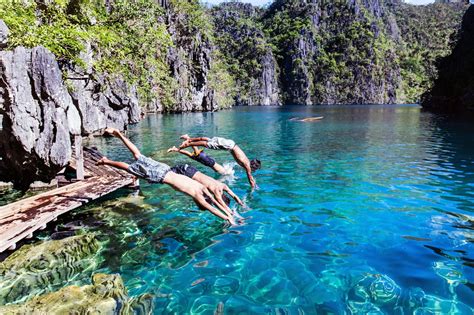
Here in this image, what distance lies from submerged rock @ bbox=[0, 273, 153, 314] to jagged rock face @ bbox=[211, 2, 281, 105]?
14956 centimetres

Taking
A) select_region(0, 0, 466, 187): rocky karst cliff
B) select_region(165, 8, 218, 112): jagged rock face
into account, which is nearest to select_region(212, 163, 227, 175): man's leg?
select_region(0, 0, 466, 187): rocky karst cliff

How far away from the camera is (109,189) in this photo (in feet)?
34.3

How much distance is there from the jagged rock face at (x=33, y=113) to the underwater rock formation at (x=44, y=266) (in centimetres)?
410

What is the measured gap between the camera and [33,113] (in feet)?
31.9

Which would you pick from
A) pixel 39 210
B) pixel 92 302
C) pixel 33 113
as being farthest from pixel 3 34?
pixel 92 302

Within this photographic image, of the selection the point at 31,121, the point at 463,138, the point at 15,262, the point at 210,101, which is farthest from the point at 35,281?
the point at 210,101

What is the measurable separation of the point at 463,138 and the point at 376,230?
2240cm

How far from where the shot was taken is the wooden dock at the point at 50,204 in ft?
22.7

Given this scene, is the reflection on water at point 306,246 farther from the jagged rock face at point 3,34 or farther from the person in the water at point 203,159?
the jagged rock face at point 3,34

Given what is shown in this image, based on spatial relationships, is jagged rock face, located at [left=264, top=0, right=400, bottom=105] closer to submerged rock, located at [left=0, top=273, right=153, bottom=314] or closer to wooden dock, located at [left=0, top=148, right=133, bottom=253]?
wooden dock, located at [left=0, top=148, right=133, bottom=253]

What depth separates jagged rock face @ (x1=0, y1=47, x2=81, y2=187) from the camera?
9.26 metres

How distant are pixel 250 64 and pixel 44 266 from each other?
160230 millimetres

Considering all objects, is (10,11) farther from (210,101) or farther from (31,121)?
(210,101)

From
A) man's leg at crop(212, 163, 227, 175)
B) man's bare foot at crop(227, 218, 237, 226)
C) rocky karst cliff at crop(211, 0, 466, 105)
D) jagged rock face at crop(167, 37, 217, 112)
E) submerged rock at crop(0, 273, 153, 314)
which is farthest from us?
rocky karst cliff at crop(211, 0, 466, 105)
